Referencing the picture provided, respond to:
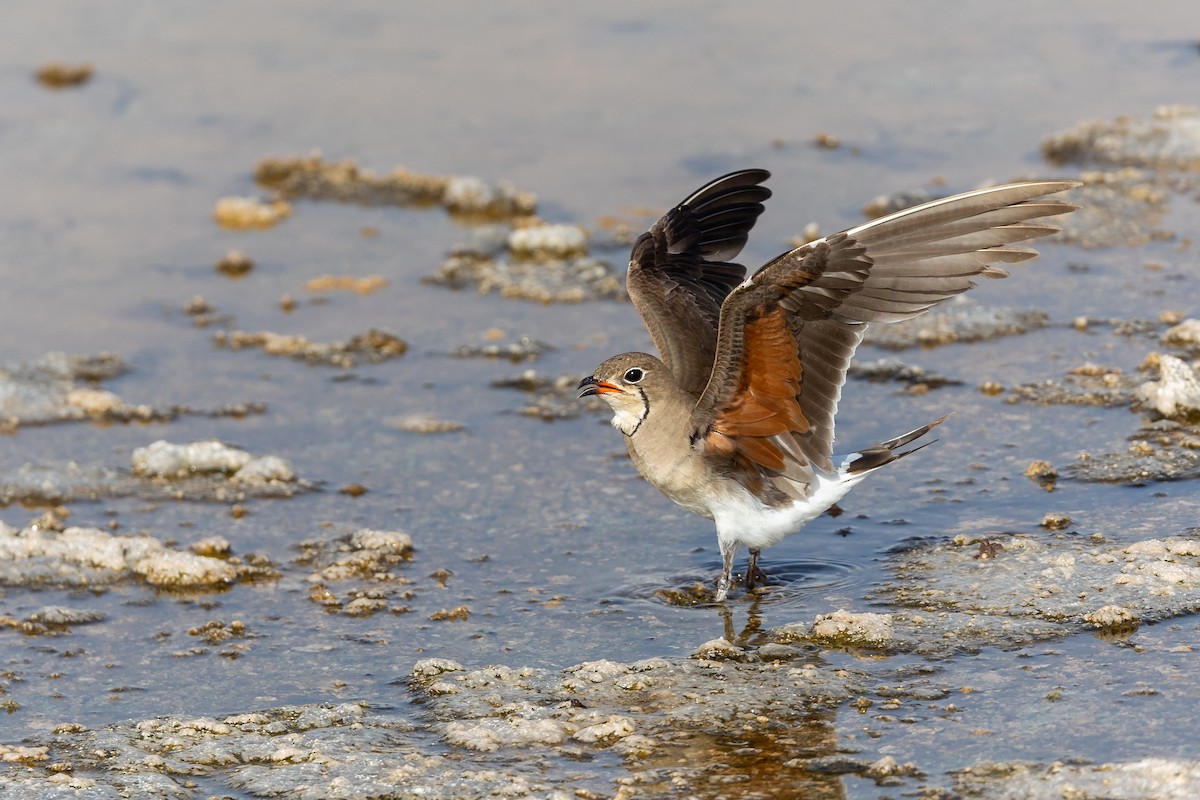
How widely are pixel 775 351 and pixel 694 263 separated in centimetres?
162

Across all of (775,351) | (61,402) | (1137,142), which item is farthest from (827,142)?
(775,351)

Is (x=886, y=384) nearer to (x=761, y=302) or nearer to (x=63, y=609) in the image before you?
(x=761, y=302)

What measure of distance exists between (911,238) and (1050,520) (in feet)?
5.00

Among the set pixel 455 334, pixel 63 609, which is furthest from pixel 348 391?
pixel 63 609

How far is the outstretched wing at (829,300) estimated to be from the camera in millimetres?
5715

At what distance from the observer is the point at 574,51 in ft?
47.7

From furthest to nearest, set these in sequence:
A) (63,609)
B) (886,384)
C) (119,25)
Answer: (119,25)
(886,384)
(63,609)

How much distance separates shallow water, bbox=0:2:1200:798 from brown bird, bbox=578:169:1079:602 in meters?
0.45

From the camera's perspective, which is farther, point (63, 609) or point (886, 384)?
point (886, 384)

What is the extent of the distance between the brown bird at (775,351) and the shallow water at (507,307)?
0.45 meters

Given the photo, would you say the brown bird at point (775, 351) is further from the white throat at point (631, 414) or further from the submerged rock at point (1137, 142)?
the submerged rock at point (1137, 142)

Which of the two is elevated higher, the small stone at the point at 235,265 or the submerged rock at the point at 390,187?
the submerged rock at the point at 390,187

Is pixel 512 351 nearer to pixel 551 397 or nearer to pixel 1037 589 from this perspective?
pixel 551 397

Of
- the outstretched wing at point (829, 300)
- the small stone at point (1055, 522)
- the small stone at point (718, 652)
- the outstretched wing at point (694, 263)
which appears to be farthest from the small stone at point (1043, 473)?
the small stone at point (718, 652)
